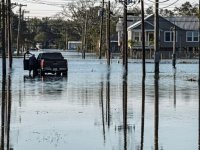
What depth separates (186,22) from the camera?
110 meters

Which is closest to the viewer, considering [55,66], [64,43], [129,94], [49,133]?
[49,133]

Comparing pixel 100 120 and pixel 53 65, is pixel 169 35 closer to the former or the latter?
pixel 53 65

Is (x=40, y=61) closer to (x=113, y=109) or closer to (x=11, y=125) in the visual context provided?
(x=113, y=109)

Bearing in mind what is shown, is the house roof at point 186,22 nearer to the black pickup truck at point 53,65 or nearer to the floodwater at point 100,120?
the black pickup truck at point 53,65

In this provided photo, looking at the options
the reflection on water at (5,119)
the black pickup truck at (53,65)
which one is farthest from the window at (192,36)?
the reflection on water at (5,119)

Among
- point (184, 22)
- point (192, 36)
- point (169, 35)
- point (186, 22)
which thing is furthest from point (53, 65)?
point (184, 22)

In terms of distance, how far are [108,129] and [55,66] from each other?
3010 cm

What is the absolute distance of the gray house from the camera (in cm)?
10544

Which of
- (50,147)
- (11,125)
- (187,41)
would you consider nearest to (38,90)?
(11,125)

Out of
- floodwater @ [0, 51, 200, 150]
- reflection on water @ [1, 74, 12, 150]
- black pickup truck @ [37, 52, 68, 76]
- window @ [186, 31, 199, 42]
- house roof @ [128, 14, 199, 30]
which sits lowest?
floodwater @ [0, 51, 200, 150]

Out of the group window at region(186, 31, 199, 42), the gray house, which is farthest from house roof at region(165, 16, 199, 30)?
window at region(186, 31, 199, 42)

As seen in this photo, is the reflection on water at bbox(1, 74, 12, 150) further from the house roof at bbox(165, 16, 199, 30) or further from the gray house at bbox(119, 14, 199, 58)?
the house roof at bbox(165, 16, 199, 30)

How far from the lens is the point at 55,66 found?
44719 millimetres

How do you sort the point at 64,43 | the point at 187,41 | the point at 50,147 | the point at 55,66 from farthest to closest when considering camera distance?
the point at 64,43
the point at 187,41
the point at 55,66
the point at 50,147
